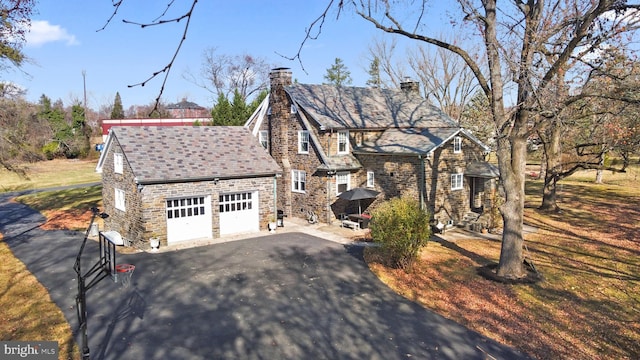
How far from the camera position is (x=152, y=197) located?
19109 millimetres

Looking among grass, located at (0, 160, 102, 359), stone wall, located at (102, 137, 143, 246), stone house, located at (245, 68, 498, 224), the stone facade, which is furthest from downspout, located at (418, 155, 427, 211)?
grass, located at (0, 160, 102, 359)

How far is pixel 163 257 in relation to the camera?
18.0 meters

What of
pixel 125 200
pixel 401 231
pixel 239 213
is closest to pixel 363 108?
pixel 239 213

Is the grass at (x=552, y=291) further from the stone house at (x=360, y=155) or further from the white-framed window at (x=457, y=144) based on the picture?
the white-framed window at (x=457, y=144)

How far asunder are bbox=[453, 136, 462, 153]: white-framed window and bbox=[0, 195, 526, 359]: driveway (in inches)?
374

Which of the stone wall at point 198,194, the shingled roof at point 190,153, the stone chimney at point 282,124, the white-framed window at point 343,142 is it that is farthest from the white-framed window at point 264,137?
the stone wall at point 198,194

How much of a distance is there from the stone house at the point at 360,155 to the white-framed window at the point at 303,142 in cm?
6

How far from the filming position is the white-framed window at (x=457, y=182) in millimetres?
24191

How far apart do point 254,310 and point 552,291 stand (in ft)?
31.9

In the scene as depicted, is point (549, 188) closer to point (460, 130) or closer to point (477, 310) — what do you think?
point (460, 130)

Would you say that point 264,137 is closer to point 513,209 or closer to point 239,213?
point 239,213

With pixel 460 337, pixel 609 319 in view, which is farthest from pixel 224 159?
pixel 609 319

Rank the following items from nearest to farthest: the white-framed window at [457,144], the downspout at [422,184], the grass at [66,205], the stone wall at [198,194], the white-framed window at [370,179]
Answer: the stone wall at [198,194] < the downspout at [422,184] < the white-framed window at [457,144] < the white-framed window at [370,179] < the grass at [66,205]

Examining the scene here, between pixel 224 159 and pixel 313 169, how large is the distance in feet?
17.9
